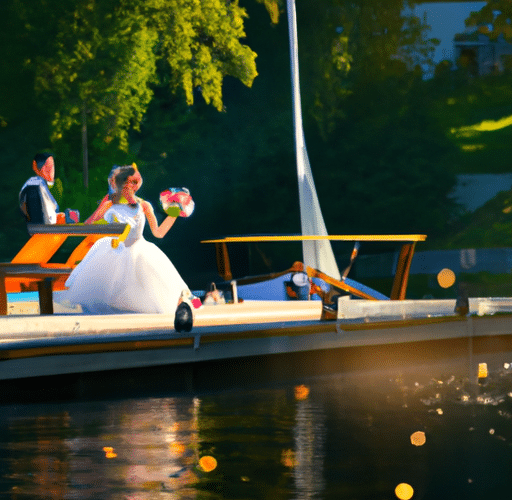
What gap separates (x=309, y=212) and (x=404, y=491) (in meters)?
5.95

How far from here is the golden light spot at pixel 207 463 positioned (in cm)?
579

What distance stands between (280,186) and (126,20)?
938 centimetres

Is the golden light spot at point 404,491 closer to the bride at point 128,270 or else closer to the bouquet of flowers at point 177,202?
the bride at point 128,270

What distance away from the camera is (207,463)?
19.4 ft

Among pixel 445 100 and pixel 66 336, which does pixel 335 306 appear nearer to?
pixel 66 336

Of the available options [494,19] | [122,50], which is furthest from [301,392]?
[122,50]

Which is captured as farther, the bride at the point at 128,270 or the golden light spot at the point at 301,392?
the bride at the point at 128,270

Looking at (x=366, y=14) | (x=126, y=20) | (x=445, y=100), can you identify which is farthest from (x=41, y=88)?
(x=445, y=100)

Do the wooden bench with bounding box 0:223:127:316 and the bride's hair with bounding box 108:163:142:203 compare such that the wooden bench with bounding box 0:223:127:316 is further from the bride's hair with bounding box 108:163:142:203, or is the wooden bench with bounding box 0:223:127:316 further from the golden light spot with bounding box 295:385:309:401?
the golden light spot with bounding box 295:385:309:401

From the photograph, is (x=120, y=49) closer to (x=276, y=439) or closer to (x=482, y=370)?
(x=482, y=370)

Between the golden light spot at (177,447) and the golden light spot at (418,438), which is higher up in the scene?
the golden light spot at (177,447)

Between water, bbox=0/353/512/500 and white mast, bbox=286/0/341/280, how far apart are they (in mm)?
1534

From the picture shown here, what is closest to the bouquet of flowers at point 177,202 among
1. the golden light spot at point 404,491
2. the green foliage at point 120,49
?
the golden light spot at point 404,491

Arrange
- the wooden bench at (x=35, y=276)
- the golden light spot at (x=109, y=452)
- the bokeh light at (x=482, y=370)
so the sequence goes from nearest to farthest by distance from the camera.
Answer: the golden light spot at (x=109, y=452)
the wooden bench at (x=35, y=276)
the bokeh light at (x=482, y=370)
